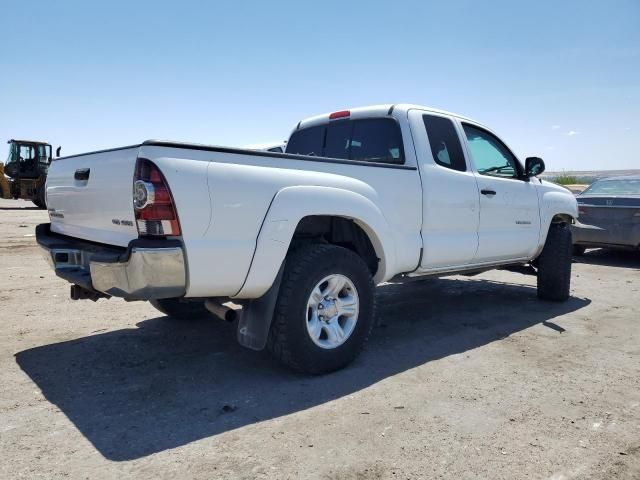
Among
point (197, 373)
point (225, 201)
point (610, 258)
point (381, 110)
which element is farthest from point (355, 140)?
point (610, 258)

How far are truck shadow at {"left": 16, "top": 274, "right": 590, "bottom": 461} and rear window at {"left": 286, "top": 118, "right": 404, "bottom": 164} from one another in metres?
1.61

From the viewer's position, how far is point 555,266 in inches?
232

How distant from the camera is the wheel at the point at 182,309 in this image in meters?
4.71

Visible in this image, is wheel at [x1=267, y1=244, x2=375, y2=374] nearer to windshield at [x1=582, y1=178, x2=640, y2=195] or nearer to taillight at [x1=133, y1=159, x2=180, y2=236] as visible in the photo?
taillight at [x1=133, y1=159, x2=180, y2=236]

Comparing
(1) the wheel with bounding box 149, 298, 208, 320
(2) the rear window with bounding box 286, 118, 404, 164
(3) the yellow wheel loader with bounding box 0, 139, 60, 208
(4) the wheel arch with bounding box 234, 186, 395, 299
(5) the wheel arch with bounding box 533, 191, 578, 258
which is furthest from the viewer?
(3) the yellow wheel loader with bounding box 0, 139, 60, 208

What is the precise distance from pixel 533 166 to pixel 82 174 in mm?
4450

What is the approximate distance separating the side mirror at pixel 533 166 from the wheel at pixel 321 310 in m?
2.79

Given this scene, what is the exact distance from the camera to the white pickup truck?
9.59 feet

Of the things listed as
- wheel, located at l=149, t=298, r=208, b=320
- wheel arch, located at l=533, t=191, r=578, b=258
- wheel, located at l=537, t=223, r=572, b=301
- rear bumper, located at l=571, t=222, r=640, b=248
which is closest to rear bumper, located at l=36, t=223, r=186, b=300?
wheel, located at l=149, t=298, r=208, b=320

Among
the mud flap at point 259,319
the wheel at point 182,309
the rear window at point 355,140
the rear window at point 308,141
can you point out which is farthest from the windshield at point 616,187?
the mud flap at point 259,319

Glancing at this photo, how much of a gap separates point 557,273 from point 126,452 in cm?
495

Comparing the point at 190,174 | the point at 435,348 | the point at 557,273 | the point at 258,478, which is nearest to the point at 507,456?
the point at 258,478

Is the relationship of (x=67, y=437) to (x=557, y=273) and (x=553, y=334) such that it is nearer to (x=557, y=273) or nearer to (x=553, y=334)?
(x=553, y=334)

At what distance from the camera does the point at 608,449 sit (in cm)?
266
